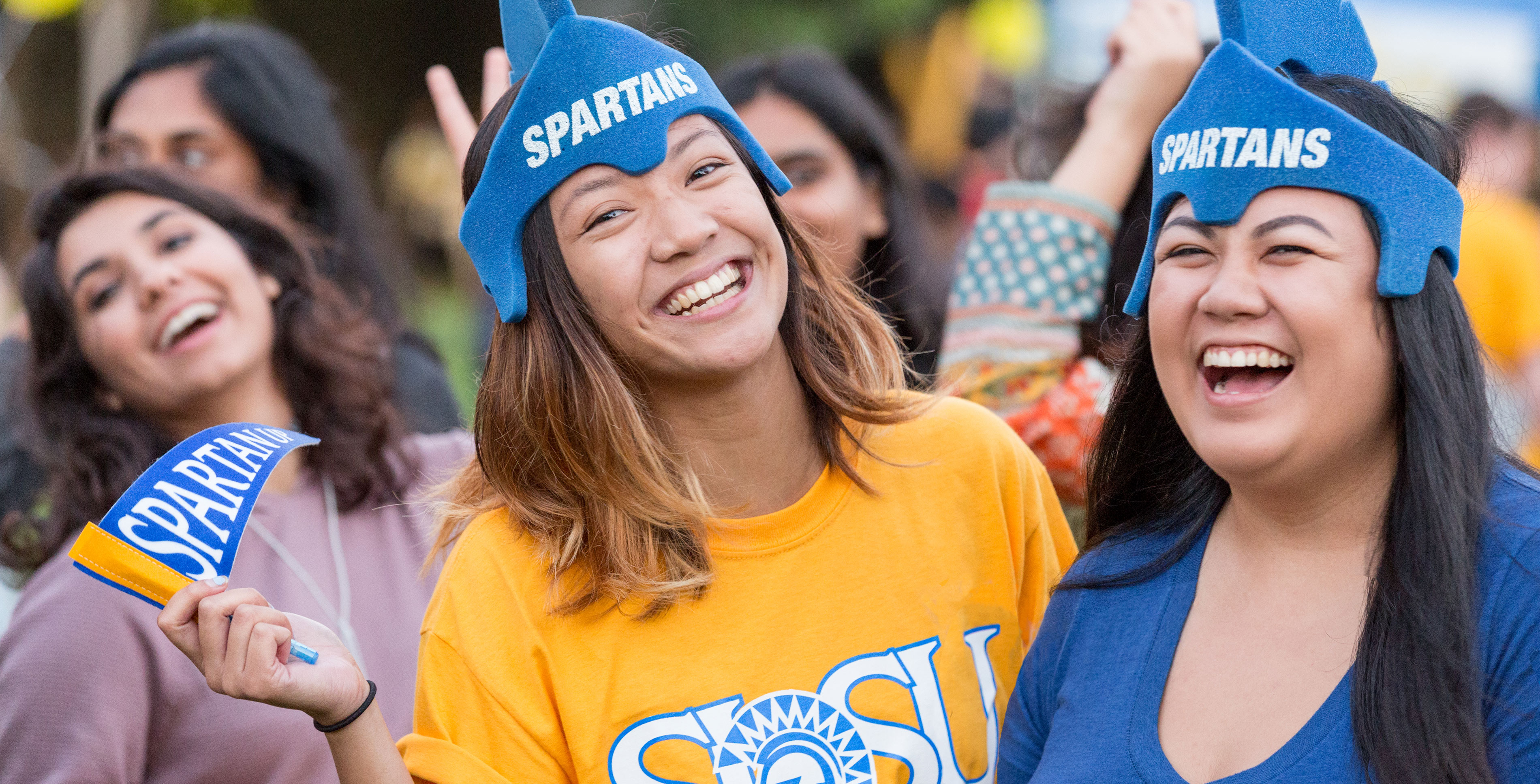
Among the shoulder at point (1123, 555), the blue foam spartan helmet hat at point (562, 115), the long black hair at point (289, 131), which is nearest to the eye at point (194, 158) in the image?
the long black hair at point (289, 131)

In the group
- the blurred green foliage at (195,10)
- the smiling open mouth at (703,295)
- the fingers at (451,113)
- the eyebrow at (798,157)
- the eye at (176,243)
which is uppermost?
the blurred green foliage at (195,10)

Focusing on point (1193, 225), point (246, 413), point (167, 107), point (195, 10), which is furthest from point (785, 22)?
point (1193, 225)

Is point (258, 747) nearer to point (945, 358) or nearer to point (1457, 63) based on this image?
point (945, 358)

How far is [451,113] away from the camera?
125 inches

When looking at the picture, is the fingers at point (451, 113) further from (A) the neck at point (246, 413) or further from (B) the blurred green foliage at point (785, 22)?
→ (B) the blurred green foliage at point (785, 22)

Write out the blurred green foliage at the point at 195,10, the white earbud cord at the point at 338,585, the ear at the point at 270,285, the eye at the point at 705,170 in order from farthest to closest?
1. the blurred green foliage at the point at 195,10
2. the ear at the point at 270,285
3. the white earbud cord at the point at 338,585
4. the eye at the point at 705,170

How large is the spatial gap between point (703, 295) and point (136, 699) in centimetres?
135

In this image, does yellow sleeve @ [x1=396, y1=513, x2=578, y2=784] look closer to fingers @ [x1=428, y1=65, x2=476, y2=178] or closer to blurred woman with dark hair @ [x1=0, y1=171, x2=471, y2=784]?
blurred woman with dark hair @ [x1=0, y1=171, x2=471, y2=784]

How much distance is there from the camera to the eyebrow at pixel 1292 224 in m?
1.79

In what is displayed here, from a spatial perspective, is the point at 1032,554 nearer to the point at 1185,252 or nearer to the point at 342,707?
the point at 1185,252

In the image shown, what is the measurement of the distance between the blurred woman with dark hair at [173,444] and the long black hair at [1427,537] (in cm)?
192

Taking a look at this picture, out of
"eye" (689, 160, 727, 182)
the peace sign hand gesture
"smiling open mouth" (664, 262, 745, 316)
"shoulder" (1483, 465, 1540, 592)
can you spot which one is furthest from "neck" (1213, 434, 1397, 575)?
the peace sign hand gesture

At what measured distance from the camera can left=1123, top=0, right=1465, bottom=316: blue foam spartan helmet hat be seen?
1.78 metres

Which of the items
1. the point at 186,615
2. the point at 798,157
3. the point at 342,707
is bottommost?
the point at 342,707
